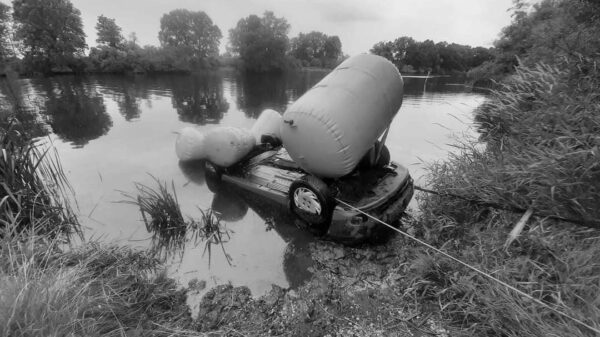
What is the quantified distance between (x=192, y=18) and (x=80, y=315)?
50278 millimetres

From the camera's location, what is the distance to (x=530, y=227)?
2533mm

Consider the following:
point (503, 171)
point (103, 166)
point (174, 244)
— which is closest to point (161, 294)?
point (174, 244)

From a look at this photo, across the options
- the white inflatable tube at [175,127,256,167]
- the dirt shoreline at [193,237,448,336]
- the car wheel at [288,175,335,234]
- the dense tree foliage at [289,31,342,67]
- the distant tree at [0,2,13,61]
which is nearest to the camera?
the dirt shoreline at [193,237,448,336]

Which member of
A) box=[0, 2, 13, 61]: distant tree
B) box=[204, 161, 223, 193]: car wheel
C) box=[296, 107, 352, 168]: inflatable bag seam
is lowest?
box=[204, 161, 223, 193]: car wheel

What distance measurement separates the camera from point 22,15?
31594mm

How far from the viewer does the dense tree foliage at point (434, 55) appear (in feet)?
148

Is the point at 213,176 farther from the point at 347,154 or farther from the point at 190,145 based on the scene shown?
the point at 347,154

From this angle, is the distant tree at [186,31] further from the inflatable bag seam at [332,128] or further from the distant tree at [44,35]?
the inflatable bag seam at [332,128]

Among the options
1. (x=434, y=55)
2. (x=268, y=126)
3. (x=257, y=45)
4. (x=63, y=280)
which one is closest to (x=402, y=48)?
(x=434, y=55)

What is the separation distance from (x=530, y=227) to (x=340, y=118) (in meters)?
2.17

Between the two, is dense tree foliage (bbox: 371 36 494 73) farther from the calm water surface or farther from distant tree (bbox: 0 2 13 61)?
distant tree (bbox: 0 2 13 61)

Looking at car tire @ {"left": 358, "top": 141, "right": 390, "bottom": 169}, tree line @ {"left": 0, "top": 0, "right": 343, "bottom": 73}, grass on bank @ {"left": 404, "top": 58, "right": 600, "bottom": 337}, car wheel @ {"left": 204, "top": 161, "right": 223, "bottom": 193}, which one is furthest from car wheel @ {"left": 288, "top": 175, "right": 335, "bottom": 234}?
tree line @ {"left": 0, "top": 0, "right": 343, "bottom": 73}

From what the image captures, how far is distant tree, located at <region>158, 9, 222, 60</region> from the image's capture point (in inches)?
1641

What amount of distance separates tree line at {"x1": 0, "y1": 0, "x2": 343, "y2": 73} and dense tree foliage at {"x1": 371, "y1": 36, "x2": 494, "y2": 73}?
19.8m
